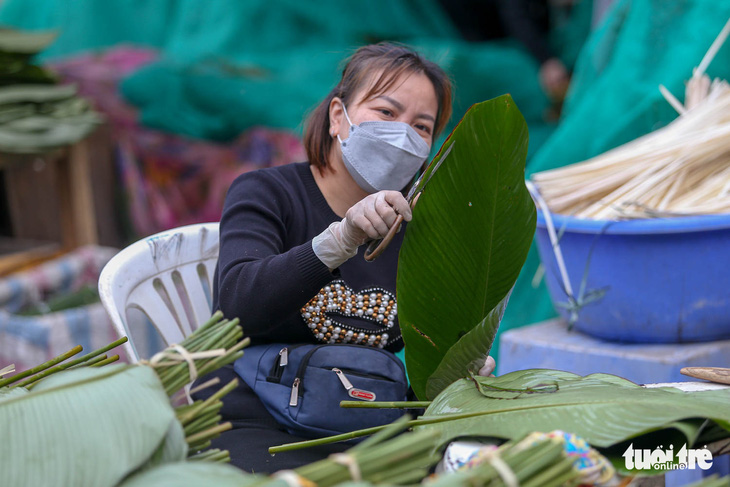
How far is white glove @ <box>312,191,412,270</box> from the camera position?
992 millimetres

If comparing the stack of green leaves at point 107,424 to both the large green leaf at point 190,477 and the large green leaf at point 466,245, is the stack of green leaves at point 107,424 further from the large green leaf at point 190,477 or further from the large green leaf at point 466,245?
the large green leaf at point 466,245

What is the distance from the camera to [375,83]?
128cm

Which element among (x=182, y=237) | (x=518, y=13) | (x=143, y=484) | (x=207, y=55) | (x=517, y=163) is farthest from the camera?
(x=518, y=13)

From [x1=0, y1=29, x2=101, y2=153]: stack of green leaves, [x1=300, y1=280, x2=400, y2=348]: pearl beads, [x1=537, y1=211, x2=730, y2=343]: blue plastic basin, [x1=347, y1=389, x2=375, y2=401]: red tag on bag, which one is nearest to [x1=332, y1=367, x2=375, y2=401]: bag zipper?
[x1=347, y1=389, x2=375, y2=401]: red tag on bag

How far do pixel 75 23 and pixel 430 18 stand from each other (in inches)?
61.3

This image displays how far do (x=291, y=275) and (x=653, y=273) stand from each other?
906mm

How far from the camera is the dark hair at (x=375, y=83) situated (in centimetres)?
129

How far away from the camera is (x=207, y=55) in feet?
9.50

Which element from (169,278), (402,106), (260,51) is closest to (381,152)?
(402,106)

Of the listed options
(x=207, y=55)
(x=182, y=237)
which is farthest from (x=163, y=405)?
(x=207, y=55)

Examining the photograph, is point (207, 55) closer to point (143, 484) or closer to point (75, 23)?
point (75, 23)

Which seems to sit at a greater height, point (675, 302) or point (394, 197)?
point (394, 197)

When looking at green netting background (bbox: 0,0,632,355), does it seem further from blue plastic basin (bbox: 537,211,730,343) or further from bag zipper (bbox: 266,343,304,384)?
bag zipper (bbox: 266,343,304,384)

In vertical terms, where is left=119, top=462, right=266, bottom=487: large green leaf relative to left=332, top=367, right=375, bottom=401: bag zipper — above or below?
above
